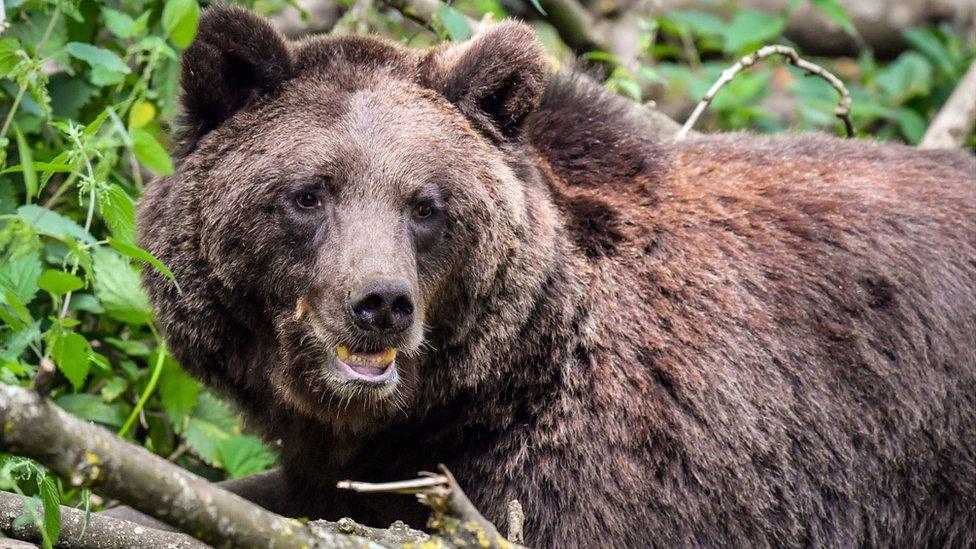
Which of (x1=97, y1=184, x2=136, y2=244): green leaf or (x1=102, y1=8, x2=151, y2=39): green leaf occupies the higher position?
(x1=102, y1=8, x2=151, y2=39): green leaf

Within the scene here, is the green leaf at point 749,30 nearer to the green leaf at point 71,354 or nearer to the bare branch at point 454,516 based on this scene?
the green leaf at point 71,354

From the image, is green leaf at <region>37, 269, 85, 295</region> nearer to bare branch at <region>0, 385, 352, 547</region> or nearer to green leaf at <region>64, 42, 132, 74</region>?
bare branch at <region>0, 385, 352, 547</region>

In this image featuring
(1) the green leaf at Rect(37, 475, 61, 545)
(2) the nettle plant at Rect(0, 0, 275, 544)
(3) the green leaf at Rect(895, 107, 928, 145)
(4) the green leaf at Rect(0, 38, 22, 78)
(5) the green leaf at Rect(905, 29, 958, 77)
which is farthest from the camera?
(5) the green leaf at Rect(905, 29, 958, 77)

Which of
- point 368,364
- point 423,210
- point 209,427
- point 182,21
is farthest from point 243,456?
point 182,21

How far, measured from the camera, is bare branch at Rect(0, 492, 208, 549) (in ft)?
14.9

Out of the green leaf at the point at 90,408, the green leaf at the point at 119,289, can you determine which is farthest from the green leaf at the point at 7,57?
the green leaf at the point at 90,408

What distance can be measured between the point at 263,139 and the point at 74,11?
5.52ft

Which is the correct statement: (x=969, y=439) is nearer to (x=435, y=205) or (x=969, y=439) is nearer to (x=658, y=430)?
(x=658, y=430)

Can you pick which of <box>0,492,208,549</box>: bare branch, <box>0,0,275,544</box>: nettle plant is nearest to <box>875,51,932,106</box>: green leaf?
<box>0,0,275,544</box>: nettle plant

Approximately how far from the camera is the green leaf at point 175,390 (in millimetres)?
7094

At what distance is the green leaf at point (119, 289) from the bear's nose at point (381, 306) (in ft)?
6.76

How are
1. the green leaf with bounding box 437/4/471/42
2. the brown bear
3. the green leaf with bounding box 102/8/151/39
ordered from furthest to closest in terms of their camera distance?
the green leaf with bounding box 437/4/471/42 → the green leaf with bounding box 102/8/151/39 → the brown bear

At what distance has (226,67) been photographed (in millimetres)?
5773

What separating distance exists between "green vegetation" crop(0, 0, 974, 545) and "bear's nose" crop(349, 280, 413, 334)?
0.96 metres
